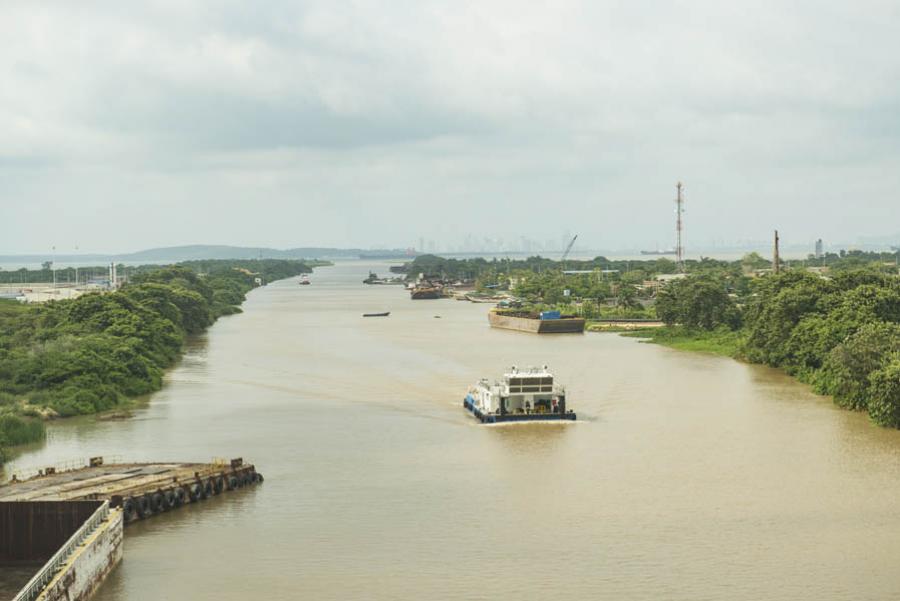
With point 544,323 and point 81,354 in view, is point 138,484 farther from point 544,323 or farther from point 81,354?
point 544,323

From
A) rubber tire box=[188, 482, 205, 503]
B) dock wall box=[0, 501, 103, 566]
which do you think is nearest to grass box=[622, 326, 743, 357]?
rubber tire box=[188, 482, 205, 503]

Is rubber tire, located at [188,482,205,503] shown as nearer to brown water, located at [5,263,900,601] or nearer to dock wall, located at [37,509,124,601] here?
brown water, located at [5,263,900,601]

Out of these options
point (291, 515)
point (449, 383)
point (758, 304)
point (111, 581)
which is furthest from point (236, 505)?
point (758, 304)

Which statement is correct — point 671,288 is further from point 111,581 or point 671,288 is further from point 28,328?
point 111,581

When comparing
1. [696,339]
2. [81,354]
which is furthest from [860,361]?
[696,339]

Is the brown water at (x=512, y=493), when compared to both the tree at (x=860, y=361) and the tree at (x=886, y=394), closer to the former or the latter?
the tree at (x=886, y=394)

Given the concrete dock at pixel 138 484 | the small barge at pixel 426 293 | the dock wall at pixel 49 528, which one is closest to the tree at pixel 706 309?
the concrete dock at pixel 138 484
